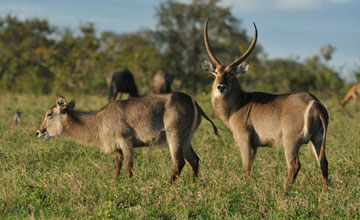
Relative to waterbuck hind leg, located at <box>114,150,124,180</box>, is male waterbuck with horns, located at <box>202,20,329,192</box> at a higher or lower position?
higher

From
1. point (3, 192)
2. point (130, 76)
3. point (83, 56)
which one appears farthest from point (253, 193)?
point (83, 56)

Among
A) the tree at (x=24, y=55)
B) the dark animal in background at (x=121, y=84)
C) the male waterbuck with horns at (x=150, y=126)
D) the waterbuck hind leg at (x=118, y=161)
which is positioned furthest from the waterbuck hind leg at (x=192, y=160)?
the tree at (x=24, y=55)

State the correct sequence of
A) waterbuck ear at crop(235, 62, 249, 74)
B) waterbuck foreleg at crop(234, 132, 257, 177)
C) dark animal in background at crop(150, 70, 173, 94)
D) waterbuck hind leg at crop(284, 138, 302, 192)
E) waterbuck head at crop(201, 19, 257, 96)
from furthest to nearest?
dark animal in background at crop(150, 70, 173, 94), waterbuck ear at crop(235, 62, 249, 74), waterbuck head at crop(201, 19, 257, 96), waterbuck foreleg at crop(234, 132, 257, 177), waterbuck hind leg at crop(284, 138, 302, 192)

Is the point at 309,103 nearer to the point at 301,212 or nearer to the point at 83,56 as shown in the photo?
the point at 301,212

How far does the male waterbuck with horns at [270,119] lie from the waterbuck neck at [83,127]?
5.07 ft

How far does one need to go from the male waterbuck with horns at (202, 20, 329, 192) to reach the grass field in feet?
1.06

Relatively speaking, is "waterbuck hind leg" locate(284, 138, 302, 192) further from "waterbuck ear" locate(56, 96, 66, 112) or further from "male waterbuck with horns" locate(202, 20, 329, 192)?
"waterbuck ear" locate(56, 96, 66, 112)

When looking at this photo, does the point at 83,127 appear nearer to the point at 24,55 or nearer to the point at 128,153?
the point at 128,153

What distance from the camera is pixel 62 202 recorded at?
432 cm

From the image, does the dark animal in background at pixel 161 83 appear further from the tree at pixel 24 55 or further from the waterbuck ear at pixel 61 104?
the waterbuck ear at pixel 61 104

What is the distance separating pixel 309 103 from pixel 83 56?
17.9 m

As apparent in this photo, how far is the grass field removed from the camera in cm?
404

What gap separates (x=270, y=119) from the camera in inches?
213

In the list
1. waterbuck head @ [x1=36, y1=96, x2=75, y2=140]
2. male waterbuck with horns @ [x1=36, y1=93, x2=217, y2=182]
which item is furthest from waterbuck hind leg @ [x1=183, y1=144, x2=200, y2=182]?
waterbuck head @ [x1=36, y1=96, x2=75, y2=140]
